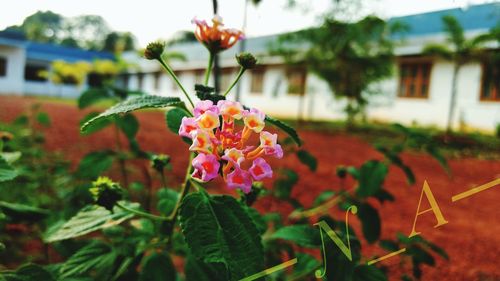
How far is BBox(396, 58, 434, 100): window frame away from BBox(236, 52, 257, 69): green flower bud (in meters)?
11.3

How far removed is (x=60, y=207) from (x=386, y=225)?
172 cm

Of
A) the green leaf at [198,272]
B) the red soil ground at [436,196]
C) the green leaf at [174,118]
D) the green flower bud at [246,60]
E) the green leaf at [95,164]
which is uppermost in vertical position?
the green flower bud at [246,60]

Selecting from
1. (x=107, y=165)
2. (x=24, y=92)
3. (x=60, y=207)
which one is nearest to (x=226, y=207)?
(x=107, y=165)

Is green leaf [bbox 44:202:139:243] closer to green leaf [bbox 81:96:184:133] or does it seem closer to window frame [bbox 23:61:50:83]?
green leaf [bbox 81:96:184:133]

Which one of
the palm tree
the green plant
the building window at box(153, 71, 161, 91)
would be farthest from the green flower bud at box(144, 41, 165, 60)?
the building window at box(153, 71, 161, 91)

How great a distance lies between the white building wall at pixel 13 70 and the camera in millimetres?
17219

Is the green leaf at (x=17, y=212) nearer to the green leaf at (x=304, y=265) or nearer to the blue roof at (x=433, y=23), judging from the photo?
the green leaf at (x=304, y=265)

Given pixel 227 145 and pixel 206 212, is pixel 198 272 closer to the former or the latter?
pixel 206 212

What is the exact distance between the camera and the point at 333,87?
35.2 ft

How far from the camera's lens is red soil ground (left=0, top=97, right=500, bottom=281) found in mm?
1690

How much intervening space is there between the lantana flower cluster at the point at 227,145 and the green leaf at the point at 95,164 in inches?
22.9

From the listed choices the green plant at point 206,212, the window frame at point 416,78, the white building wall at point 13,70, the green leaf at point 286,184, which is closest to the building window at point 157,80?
the white building wall at point 13,70

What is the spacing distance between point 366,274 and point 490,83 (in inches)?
390

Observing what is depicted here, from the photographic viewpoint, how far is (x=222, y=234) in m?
0.55
